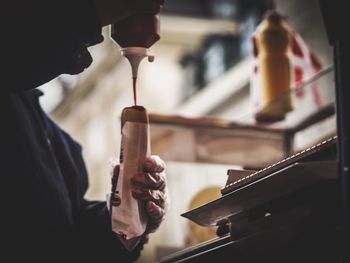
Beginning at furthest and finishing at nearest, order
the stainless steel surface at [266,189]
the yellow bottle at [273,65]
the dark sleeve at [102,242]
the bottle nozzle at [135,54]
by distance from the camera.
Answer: the yellow bottle at [273,65] < the dark sleeve at [102,242] < the bottle nozzle at [135,54] < the stainless steel surface at [266,189]

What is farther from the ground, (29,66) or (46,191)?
(29,66)

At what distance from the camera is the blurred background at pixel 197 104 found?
234 cm

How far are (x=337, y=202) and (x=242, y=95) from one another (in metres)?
6.65

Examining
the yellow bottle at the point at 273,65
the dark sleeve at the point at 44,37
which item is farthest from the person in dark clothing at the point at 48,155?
the yellow bottle at the point at 273,65

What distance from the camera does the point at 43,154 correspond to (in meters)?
1.32

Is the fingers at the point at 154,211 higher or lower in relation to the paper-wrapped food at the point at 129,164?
lower

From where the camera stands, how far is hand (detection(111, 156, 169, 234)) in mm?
1103

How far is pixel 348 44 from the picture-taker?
854 mm

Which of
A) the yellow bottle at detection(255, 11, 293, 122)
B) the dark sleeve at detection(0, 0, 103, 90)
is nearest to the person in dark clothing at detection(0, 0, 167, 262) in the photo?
the dark sleeve at detection(0, 0, 103, 90)

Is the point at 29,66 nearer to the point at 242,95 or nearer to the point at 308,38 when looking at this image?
the point at 308,38

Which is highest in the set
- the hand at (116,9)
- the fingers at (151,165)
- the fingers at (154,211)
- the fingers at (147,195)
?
the hand at (116,9)

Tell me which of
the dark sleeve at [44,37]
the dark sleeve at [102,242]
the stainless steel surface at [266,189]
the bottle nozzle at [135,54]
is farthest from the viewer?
the dark sleeve at [102,242]

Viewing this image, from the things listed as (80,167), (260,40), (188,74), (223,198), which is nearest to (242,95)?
(188,74)

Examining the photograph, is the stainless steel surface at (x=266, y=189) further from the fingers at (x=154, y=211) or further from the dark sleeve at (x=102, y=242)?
the dark sleeve at (x=102, y=242)
